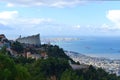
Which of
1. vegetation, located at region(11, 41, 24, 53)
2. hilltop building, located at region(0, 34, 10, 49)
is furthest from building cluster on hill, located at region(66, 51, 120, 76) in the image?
vegetation, located at region(11, 41, 24, 53)

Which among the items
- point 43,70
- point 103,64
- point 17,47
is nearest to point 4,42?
point 17,47

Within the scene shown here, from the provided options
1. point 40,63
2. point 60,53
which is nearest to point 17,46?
point 60,53

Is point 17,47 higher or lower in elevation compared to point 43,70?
higher

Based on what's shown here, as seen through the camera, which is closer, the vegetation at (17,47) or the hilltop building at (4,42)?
the hilltop building at (4,42)

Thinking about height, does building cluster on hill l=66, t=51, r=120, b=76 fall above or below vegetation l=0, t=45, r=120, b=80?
below

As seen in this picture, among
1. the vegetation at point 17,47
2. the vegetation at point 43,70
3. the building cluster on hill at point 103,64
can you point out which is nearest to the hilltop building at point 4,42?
the vegetation at point 17,47

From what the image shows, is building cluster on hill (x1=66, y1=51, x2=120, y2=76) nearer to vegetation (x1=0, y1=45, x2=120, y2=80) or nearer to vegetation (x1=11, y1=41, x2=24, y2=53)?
vegetation (x1=11, y1=41, x2=24, y2=53)

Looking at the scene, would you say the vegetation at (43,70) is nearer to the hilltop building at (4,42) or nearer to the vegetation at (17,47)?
the vegetation at (17,47)

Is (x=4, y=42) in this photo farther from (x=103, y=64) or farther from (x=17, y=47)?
(x=103, y=64)
